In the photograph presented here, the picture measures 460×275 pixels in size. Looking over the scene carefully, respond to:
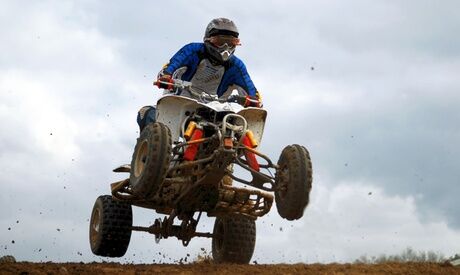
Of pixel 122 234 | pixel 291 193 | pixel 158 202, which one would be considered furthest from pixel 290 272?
pixel 122 234

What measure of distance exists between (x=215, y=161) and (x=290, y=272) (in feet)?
5.88

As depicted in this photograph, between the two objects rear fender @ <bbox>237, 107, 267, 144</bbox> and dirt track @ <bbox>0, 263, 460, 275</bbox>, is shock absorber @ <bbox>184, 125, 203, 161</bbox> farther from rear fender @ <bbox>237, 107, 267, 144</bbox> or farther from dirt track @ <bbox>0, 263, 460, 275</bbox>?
dirt track @ <bbox>0, 263, 460, 275</bbox>

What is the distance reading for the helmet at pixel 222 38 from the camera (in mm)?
11047

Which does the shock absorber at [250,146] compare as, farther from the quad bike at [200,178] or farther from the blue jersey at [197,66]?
the blue jersey at [197,66]

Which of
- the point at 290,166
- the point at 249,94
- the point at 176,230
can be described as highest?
the point at 249,94

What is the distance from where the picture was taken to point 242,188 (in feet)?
35.7

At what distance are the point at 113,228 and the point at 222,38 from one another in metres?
3.47

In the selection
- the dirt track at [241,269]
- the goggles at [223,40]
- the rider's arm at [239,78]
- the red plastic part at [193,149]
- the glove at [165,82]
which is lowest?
the dirt track at [241,269]

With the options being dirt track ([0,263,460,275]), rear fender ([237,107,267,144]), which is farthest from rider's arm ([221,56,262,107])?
dirt track ([0,263,460,275])

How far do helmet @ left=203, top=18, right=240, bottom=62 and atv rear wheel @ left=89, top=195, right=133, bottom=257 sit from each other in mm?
2919

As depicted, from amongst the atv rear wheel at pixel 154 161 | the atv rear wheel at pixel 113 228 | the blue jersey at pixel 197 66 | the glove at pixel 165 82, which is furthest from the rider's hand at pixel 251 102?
the atv rear wheel at pixel 113 228

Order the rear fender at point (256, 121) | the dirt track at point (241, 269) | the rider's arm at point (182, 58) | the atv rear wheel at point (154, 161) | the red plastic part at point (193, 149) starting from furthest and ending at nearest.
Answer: the rider's arm at point (182, 58) < the rear fender at point (256, 121) < the red plastic part at point (193, 149) < the atv rear wheel at point (154, 161) < the dirt track at point (241, 269)

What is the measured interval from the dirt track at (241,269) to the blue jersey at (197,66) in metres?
3.08

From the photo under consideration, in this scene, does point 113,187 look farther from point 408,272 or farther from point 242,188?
point 408,272
